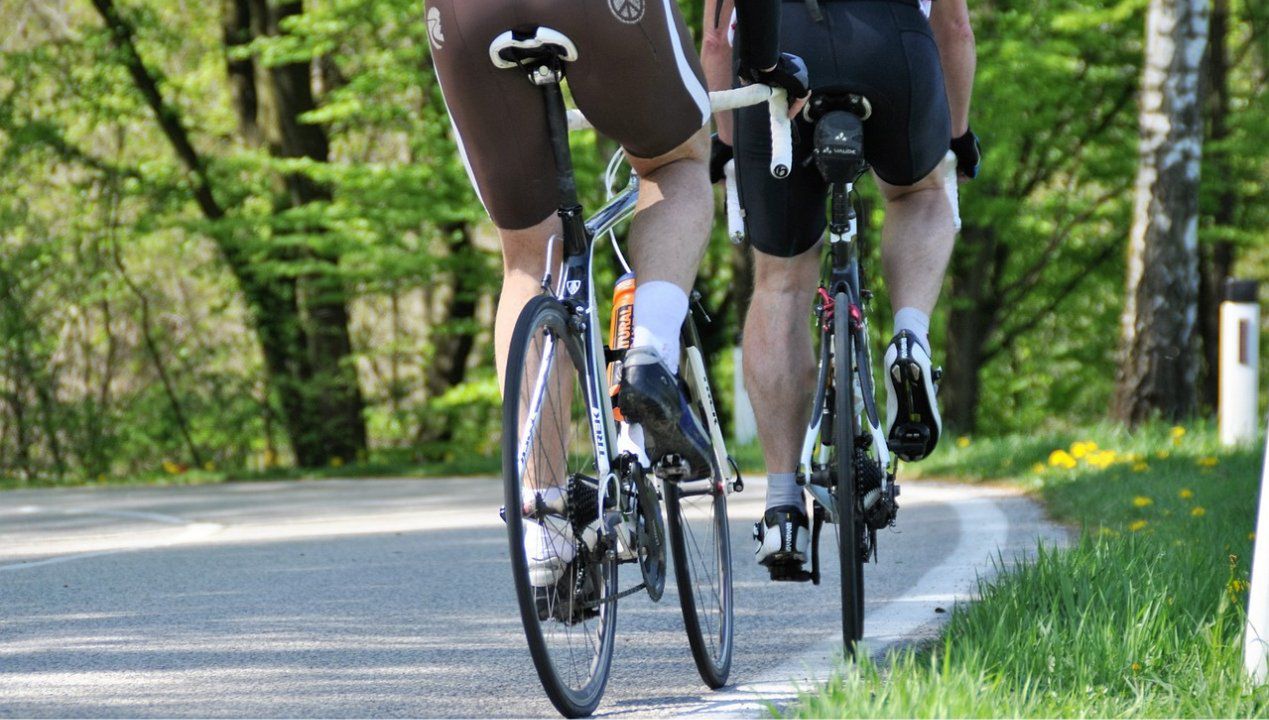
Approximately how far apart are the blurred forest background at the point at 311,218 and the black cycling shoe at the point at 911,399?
11.3 metres

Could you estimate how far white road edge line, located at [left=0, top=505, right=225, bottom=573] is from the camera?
18.2ft

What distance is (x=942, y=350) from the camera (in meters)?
24.0

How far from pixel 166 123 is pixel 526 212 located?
54.2 feet

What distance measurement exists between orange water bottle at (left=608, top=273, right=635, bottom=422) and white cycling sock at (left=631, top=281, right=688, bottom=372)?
29 mm

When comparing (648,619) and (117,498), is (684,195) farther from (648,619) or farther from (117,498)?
(117,498)

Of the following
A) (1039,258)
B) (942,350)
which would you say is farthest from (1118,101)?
(942,350)

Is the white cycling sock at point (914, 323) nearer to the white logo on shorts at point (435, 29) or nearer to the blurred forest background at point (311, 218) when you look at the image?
the white logo on shorts at point (435, 29)

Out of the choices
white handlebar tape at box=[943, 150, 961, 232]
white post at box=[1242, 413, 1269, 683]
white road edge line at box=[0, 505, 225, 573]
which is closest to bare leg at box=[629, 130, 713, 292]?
white handlebar tape at box=[943, 150, 961, 232]

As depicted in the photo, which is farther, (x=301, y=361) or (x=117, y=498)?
(x=301, y=361)

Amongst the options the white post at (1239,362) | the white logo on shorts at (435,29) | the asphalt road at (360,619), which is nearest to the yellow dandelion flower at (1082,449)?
the white post at (1239,362)

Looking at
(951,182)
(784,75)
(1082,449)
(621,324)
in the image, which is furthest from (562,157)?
(1082,449)

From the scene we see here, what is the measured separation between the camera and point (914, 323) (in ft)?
12.9

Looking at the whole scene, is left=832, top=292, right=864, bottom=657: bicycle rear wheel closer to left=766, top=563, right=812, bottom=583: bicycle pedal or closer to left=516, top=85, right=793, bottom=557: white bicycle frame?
left=766, top=563, right=812, bottom=583: bicycle pedal

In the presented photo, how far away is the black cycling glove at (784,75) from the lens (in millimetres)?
3299
